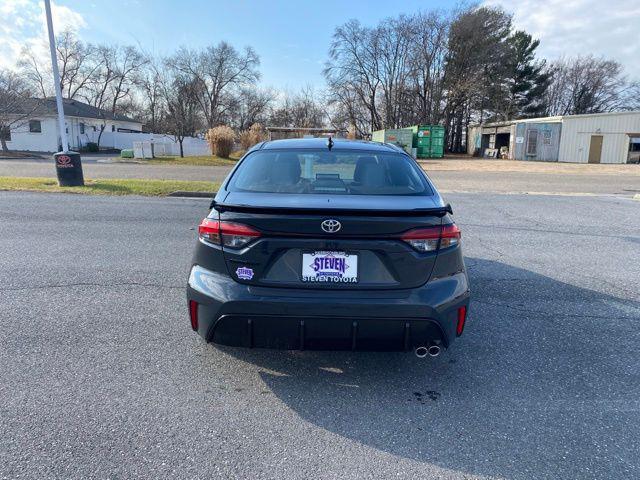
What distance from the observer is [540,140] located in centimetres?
3794

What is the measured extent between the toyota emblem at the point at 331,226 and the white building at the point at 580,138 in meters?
39.9

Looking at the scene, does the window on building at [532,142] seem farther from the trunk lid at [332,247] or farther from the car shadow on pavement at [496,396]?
the trunk lid at [332,247]

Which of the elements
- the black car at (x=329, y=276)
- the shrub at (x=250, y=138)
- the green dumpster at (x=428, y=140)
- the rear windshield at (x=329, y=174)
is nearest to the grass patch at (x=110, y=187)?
the rear windshield at (x=329, y=174)

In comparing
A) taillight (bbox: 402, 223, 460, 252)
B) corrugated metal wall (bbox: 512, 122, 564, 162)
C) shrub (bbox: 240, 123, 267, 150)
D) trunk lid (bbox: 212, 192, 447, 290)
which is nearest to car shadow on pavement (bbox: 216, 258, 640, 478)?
trunk lid (bbox: 212, 192, 447, 290)

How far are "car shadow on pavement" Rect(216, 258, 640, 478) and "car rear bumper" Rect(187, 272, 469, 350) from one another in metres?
0.39

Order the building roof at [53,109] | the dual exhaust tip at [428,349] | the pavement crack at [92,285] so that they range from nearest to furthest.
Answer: the dual exhaust tip at [428,349], the pavement crack at [92,285], the building roof at [53,109]

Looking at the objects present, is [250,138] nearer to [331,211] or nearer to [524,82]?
[331,211]

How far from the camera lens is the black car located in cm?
254

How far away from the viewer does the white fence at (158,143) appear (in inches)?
1511

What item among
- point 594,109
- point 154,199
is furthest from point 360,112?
point 154,199

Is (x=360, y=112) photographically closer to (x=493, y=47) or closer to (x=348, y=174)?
(x=493, y=47)

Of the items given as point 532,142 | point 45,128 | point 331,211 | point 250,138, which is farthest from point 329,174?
point 45,128

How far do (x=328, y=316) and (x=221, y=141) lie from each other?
31.1 m

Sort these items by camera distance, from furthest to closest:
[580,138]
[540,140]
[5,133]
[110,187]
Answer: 1. [5,133]
2. [540,140]
3. [580,138]
4. [110,187]
